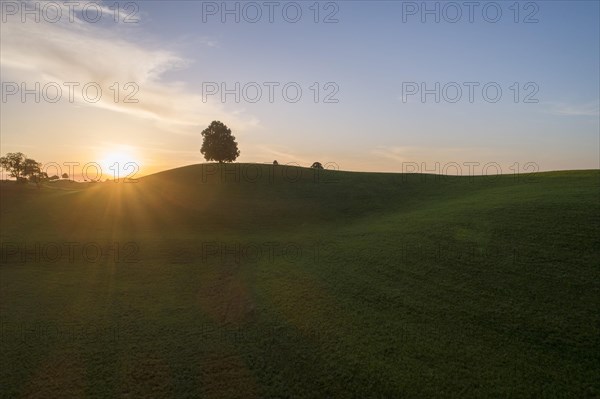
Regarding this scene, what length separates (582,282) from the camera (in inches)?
827

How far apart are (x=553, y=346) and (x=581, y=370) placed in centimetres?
151

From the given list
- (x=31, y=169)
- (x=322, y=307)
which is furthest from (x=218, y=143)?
(x=322, y=307)

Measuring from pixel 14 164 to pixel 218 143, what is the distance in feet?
158

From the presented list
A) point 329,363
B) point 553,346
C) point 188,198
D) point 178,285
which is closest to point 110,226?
point 188,198

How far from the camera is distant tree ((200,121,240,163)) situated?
8606 cm

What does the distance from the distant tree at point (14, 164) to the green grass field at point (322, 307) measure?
5290cm

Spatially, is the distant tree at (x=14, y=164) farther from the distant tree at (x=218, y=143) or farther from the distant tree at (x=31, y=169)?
the distant tree at (x=218, y=143)

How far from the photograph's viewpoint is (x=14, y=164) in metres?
86.1

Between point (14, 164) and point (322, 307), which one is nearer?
point (322, 307)

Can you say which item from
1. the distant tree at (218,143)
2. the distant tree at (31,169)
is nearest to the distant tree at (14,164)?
the distant tree at (31,169)

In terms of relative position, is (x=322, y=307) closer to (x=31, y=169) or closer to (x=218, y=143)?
(x=218, y=143)

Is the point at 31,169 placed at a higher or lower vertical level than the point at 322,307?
higher

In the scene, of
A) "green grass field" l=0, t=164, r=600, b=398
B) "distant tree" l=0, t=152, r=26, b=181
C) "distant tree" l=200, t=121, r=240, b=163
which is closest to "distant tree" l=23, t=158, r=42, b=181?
"distant tree" l=0, t=152, r=26, b=181

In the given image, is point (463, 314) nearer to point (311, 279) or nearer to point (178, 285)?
point (311, 279)
